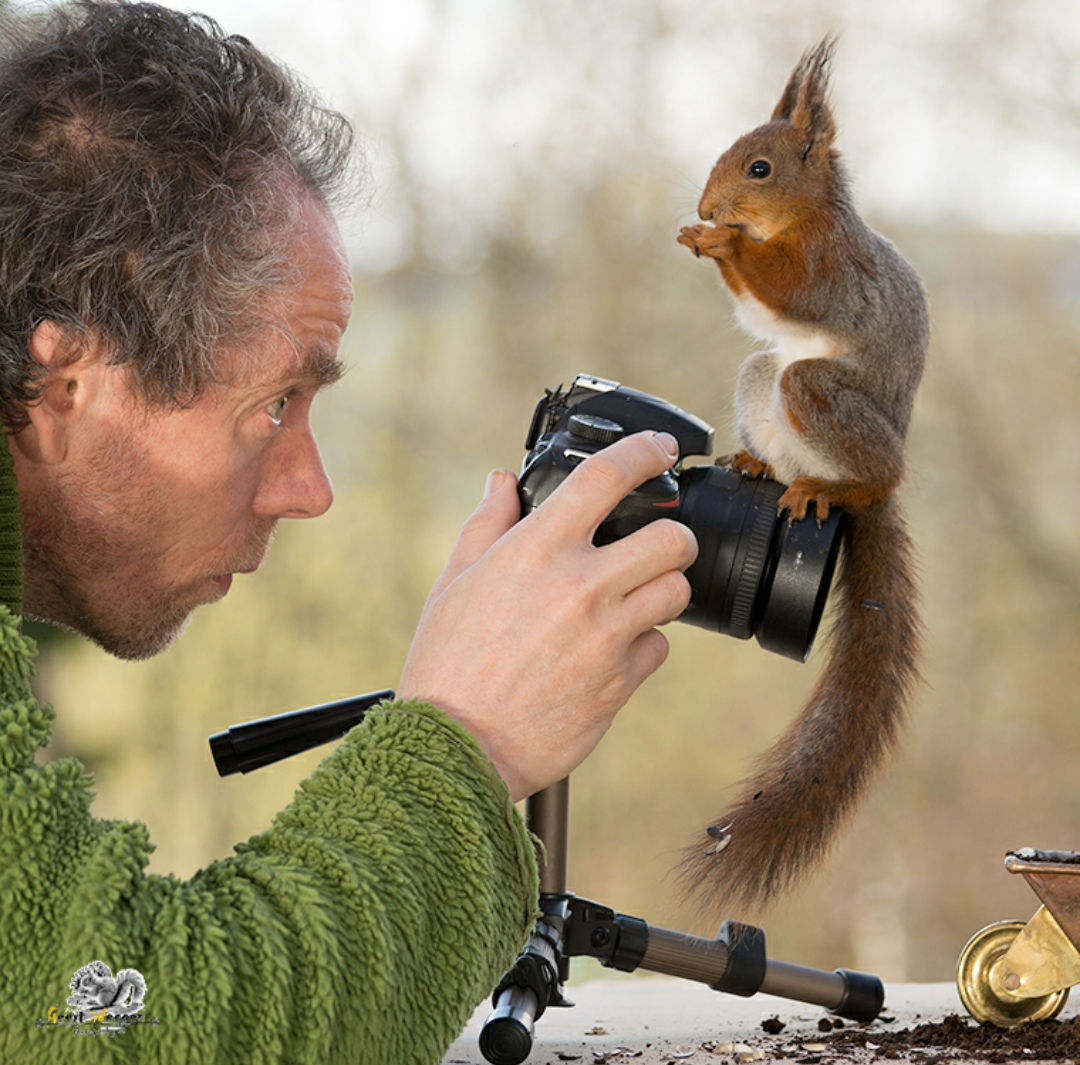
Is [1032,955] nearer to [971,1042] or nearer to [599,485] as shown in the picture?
[971,1042]

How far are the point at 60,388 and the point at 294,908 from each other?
427mm

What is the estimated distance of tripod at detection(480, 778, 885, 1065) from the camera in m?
1.02

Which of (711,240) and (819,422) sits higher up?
(711,240)

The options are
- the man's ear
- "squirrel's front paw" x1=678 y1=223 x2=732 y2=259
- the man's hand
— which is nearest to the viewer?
the man's hand

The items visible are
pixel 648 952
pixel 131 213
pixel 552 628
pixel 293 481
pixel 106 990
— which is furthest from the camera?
pixel 648 952

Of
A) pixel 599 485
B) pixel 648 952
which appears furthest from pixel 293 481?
pixel 648 952

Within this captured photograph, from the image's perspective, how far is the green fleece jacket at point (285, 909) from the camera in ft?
1.77

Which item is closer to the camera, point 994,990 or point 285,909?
point 285,909

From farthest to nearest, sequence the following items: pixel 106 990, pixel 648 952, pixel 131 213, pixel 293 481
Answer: pixel 648 952
pixel 293 481
pixel 131 213
pixel 106 990

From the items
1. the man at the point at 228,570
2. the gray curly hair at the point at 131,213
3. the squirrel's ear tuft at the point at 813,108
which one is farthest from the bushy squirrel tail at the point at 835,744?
the gray curly hair at the point at 131,213

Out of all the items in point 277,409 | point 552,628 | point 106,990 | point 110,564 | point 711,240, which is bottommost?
point 106,990

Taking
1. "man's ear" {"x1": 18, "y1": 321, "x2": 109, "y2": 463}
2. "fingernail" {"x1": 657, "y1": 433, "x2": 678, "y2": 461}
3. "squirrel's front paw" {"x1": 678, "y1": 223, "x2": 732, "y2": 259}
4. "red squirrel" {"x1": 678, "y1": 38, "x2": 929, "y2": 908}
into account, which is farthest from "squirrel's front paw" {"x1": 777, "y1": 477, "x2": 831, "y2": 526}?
"man's ear" {"x1": 18, "y1": 321, "x2": 109, "y2": 463}

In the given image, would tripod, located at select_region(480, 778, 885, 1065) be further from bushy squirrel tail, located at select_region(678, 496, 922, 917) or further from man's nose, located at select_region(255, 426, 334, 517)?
man's nose, located at select_region(255, 426, 334, 517)

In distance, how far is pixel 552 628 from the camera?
0.71 meters
